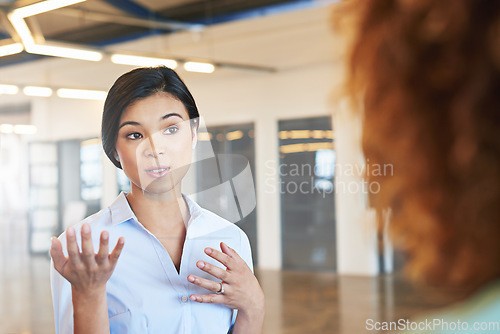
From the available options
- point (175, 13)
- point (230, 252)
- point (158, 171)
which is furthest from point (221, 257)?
point (175, 13)

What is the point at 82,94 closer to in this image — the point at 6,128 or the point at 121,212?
the point at 121,212

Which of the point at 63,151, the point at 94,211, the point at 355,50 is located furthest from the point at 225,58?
the point at 355,50

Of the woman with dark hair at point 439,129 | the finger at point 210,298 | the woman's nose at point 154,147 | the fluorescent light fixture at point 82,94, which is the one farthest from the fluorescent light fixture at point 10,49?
the woman with dark hair at point 439,129

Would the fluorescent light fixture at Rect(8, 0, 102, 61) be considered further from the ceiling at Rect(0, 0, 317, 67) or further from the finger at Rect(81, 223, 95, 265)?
the ceiling at Rect(0, 0, 317, 67)

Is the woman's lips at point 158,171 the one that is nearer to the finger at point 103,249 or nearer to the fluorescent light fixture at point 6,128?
the finger at point 103,249

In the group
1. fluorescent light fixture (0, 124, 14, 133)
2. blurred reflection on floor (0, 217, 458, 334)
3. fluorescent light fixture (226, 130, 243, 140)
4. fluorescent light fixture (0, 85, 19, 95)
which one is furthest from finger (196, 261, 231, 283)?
fluorescent light fixture (0, 124, 14, 133)

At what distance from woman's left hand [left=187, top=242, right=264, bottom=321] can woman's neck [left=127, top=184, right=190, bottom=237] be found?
131mm

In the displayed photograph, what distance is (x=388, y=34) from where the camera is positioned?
19.5 inches

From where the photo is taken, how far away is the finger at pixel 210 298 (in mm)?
1537

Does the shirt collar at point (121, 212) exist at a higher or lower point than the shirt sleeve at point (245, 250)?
higher

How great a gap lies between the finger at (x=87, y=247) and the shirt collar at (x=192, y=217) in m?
0.27

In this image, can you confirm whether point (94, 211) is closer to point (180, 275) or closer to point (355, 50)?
point (180, 275)

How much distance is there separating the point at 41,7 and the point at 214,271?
1765 mm

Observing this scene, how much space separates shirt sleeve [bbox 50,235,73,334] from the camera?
4.75 ft
